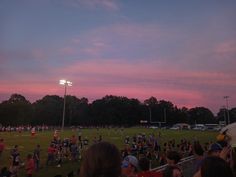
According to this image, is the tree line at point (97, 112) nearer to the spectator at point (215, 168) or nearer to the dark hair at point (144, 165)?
the dark hair at point (144, 165)

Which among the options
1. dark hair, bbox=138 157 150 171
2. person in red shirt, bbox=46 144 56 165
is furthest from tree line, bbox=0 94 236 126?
dark hair, bbox=138 157 150 171

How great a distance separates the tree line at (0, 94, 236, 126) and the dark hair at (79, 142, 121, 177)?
11868 cm

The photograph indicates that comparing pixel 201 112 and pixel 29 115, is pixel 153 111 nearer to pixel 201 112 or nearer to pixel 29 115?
pixel 201 112

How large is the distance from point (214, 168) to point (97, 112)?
145032mm

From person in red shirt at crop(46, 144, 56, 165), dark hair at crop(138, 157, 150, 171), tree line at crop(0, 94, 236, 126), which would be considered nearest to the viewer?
dark hair at crop(138, 157, 150, 171)

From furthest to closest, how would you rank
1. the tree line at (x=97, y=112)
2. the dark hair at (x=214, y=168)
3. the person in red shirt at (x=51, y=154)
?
the tree line at (x=97, y=112)
the person in red shirt at (x=51, y=154)
the dark hair at (x=214, y=168)

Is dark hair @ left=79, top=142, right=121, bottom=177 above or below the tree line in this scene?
below

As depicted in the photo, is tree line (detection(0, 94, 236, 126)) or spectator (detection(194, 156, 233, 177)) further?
tree line (detection(0, 94, 236, 126))

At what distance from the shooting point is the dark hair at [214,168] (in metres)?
2.96

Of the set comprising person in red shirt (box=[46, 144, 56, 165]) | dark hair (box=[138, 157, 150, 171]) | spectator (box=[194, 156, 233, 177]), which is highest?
spectator (box=[194, 156, 233, 177])

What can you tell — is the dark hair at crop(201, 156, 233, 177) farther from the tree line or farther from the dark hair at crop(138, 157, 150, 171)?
the tree line

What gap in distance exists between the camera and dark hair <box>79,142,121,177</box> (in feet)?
9.08

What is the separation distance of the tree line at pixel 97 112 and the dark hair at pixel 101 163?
389 ft

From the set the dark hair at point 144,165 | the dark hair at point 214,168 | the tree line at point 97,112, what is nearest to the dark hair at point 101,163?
the dark hair at point 214,168
